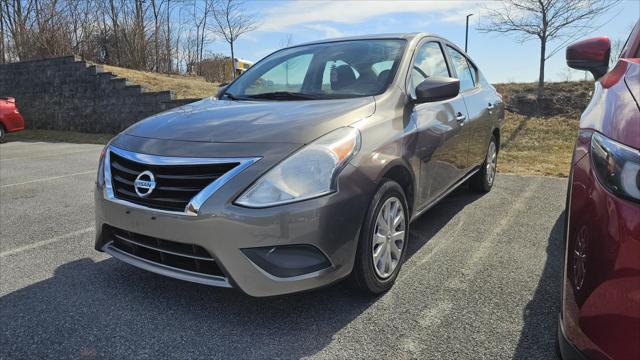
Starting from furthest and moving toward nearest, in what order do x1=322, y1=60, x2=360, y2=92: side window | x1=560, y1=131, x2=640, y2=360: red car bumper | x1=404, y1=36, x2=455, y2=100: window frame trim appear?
x1=322, y1=60, x2=360, y2=92: side window < x1=404, y1=36, x2=455, y2=100: window frame trim < x1=560, y1=131, x2=640, y2=360: red car bumper

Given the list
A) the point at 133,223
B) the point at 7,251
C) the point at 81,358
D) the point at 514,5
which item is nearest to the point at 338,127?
the point at 133,223

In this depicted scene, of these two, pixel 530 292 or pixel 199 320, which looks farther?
pixel 530 292

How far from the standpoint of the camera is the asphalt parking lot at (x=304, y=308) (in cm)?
227

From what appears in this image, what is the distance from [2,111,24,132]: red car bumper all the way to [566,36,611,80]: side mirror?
14788 mm

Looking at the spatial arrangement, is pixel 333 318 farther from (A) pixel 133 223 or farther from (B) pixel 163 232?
(A) pixel 133 223

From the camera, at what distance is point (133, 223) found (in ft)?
8.16

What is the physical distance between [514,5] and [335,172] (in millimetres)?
11797

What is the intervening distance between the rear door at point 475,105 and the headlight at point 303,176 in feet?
6.74

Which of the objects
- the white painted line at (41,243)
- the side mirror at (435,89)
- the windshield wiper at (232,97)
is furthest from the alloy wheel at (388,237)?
the white painted line at (41,243)

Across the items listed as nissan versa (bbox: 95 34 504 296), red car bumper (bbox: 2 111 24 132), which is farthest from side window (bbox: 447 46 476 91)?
red car bumper (bbox: 2 111 24 132)

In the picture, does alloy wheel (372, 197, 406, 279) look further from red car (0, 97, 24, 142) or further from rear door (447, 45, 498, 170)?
red car (0, 97, 24, 142)

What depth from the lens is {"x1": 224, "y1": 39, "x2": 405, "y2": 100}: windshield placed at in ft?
10.5

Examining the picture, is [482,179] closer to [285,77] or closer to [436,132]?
[436,132]

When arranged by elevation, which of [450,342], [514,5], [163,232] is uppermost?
[514,5]
